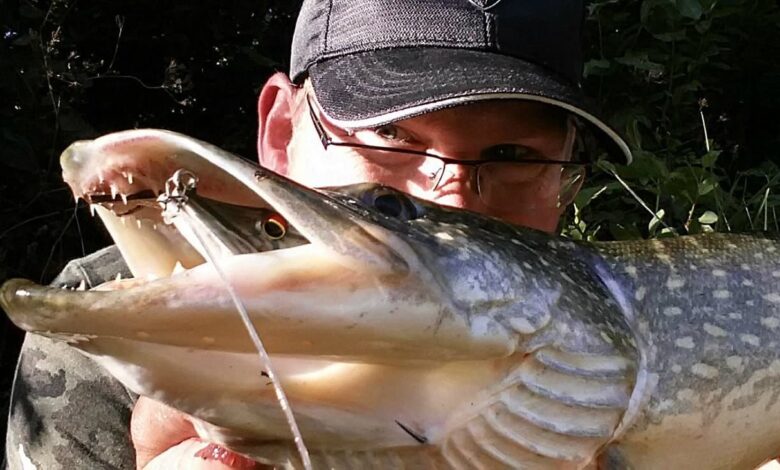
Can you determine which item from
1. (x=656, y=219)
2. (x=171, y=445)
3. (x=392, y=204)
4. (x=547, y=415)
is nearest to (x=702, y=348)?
(x=547, y=415)

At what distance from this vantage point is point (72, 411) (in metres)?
1.68

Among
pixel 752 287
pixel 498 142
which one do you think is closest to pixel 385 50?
pixel 498 142

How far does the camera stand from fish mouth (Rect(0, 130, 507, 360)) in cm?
80

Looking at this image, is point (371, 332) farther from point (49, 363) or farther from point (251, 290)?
point (49, 363)

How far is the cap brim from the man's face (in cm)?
5

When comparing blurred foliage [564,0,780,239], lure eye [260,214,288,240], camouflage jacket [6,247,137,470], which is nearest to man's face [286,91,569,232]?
camouflage jacket [6,247,137,470]

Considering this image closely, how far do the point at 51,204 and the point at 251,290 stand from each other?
2198mm

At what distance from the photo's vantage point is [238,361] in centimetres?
86

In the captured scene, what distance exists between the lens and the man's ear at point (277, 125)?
1.73m

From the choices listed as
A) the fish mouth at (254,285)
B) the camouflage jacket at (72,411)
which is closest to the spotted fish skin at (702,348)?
the fish mouth at (254,285)

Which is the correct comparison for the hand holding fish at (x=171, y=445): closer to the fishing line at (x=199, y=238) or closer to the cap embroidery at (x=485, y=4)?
the fishing line at (x=199, y=238)

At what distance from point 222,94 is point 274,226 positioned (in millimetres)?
2492

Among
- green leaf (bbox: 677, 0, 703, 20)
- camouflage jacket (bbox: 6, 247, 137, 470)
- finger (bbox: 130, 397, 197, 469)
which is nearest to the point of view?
finger (bbox: 130, 397, 197, 469)

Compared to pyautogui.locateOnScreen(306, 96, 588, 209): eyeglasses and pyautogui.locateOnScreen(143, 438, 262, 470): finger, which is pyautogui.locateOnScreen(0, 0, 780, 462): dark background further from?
pyautogui.locateOnScreen(143, 438, 262, 470): finger
